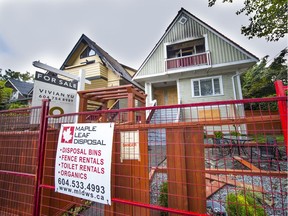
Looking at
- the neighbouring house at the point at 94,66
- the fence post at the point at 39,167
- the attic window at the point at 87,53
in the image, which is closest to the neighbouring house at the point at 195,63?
the neighbouring house at the point at 94,66

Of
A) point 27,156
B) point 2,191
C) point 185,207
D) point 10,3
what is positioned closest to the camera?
point 185,207

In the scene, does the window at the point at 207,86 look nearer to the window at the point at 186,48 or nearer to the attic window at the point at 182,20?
the window at the point at 186,48

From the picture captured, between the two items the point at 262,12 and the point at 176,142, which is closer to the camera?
the point at 176,142

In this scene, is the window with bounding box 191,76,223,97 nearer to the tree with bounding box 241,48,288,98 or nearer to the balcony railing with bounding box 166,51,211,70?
the balcony railing with bounding box 166,51,211,70

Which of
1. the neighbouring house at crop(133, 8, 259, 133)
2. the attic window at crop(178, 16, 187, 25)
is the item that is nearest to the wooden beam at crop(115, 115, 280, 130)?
the neighbouring house at crop(133, 8, 259, 133)

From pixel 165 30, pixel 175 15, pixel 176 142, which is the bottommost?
pixel 176 142

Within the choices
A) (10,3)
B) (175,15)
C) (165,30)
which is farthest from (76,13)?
(175,15)

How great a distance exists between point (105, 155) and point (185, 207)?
110 cm

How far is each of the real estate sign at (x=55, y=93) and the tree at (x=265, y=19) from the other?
6997mm

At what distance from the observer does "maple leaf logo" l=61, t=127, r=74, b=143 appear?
6.01 feet

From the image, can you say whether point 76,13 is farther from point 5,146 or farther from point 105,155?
point 105,155

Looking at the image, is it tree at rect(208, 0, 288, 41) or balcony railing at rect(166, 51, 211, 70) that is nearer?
tree at rect(208, 0, 288, 41)

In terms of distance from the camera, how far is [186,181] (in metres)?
1.73

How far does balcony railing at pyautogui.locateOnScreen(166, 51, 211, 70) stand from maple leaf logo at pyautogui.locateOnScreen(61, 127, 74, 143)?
923 cm
